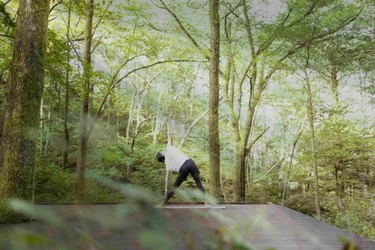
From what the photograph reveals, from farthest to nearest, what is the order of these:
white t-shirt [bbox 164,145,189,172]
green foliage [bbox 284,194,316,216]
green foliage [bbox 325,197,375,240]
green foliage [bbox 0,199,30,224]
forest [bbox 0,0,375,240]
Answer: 1. green foliage [bbox 284,194,316,216]
2. forest [bbox 0,0,375,240]
3. green foliage [bbox 325,197,375,240]
4. white t-shirt [bbox 164,145,189,172]
5. green foliage [bbox 0,199,30,224]

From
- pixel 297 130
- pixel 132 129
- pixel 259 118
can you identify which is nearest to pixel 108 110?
pixel 132 129

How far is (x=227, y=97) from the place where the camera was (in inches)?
442

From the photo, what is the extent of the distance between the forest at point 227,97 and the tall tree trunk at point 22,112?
162 centimetres

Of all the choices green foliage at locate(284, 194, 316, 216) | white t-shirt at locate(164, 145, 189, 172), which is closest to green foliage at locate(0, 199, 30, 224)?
white t-shirt at locate(164, 145, 189, 172)

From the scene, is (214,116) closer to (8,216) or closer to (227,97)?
(227,97)

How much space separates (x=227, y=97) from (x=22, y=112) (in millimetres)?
7502

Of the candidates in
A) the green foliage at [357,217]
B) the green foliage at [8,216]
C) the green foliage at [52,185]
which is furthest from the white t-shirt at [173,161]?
the green foliage at [357,217]

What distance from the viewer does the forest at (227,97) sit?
992cm

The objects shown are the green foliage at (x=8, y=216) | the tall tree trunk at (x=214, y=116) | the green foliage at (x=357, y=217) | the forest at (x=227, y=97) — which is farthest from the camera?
the forest at (x=227, y=97)

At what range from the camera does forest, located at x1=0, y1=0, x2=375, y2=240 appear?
9922 mm

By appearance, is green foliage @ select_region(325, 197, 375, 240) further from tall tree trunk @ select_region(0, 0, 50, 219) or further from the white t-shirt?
tall tree trunk @ select_region(0, 0, 50, 219)

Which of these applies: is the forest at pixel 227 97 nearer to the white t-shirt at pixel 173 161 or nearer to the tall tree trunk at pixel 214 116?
the tall tree trunk at pixel 214 116

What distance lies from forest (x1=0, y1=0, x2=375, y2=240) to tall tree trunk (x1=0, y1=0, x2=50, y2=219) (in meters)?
1.62

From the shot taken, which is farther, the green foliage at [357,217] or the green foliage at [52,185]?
the green foliage at [52,185]
